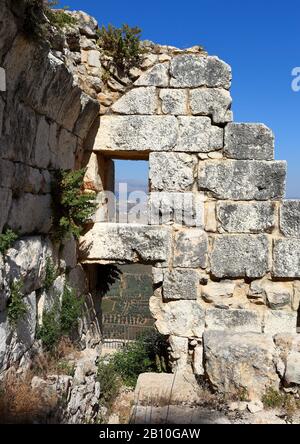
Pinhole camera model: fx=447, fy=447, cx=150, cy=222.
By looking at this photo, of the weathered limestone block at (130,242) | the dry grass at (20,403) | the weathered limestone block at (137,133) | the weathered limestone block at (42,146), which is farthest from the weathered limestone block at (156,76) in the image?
the dry grass at (20,403)

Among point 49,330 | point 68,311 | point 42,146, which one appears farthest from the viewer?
point 68,311

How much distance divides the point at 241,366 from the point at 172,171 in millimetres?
2610

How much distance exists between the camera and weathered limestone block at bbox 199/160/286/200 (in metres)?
5.88

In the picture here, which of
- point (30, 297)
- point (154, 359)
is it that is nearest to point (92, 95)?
point (30, 297)

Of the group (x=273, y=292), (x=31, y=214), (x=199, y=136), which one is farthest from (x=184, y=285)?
(x=31, y=214)

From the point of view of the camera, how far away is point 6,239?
12.4 ft

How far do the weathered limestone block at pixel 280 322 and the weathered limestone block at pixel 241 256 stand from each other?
0.58 metres

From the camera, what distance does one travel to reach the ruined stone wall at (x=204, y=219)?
232 inches

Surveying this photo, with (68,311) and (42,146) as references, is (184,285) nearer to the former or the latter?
(68,311)

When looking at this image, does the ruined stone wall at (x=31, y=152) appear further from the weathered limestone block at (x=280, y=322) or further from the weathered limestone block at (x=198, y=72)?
the weathered limestone block at (x=280, y=322)

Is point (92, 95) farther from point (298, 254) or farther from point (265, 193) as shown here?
point (298, 254)

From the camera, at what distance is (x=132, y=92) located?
605 cm

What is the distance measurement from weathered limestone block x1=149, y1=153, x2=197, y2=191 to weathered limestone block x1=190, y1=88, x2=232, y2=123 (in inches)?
24.1
